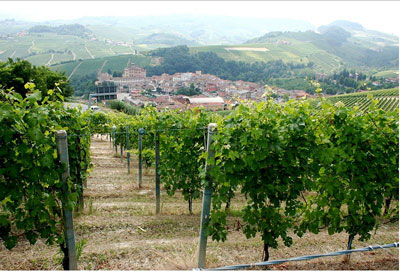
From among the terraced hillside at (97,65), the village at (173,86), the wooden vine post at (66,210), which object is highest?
the wooden vine post at (66,210)

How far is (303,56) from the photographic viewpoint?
172 meters

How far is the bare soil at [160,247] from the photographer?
147 inches

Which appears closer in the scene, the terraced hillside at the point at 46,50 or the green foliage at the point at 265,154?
the green foliage at the point at 265,154

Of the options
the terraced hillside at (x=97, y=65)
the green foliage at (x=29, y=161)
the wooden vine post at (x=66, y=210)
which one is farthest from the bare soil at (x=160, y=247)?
the terraced hillside at (x=97, y=65)

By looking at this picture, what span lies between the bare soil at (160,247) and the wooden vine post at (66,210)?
0.98 ft

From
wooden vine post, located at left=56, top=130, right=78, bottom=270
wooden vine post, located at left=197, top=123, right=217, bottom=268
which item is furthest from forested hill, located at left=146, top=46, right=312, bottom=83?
wooden vine post, located at left=56, top=130, right=78, bottom=270

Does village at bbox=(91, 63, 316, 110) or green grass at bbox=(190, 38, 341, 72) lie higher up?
green grass at bbox=(190, 38, 341, 72)

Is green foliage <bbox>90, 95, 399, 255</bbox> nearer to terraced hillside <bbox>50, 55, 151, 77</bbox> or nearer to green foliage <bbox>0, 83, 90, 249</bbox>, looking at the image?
green foliage <bbox>0, 83, 90, 249</bbox>

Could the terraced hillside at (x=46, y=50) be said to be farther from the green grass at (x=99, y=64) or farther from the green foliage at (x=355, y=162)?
the green foliage at (x=355, y=162)

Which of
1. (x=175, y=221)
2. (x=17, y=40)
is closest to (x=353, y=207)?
(x=175, y=221)

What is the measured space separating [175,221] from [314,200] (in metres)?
2.68

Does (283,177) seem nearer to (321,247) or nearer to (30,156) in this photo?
(321,247)

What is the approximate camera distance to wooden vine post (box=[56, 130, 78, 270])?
3139 mm

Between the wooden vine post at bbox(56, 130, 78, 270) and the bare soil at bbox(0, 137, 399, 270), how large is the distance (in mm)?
299
